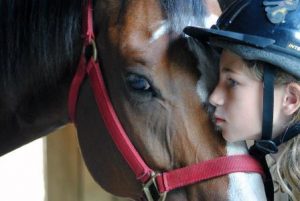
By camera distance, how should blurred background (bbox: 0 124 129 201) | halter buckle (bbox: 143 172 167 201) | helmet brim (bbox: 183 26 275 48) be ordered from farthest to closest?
blurred background (bbox: 0 124 129 201) < halter buckle (bbox: 143 172 167 201) < helmet brim (bbox: 183 26 275 48)

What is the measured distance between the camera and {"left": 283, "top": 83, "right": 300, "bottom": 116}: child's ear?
824mm

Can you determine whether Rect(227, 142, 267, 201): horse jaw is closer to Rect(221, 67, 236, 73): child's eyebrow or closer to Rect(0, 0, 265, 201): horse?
Rect(0, 0, 265, 201): horse

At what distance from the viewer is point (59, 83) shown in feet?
3.22

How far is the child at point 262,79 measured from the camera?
0.81 m

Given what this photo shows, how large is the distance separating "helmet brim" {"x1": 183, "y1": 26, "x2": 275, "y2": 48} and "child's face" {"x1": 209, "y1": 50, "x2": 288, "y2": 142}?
42 millimetres

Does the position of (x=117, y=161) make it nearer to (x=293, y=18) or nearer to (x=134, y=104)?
(x=134, y=104)

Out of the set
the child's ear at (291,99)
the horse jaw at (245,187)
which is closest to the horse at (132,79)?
the horse jaw at (245,187)

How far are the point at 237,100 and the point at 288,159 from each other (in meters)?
0.13

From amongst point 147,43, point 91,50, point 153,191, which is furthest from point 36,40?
point 153,191

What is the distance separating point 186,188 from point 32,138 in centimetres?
37

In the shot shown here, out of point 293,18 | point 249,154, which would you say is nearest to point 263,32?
point 293,18

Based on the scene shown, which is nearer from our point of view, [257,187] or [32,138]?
[257,187]

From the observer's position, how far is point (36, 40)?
96 cm

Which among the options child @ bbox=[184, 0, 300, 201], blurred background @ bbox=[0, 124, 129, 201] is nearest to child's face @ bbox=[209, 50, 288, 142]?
child @ bbox=[184, 0, 300, 201]
